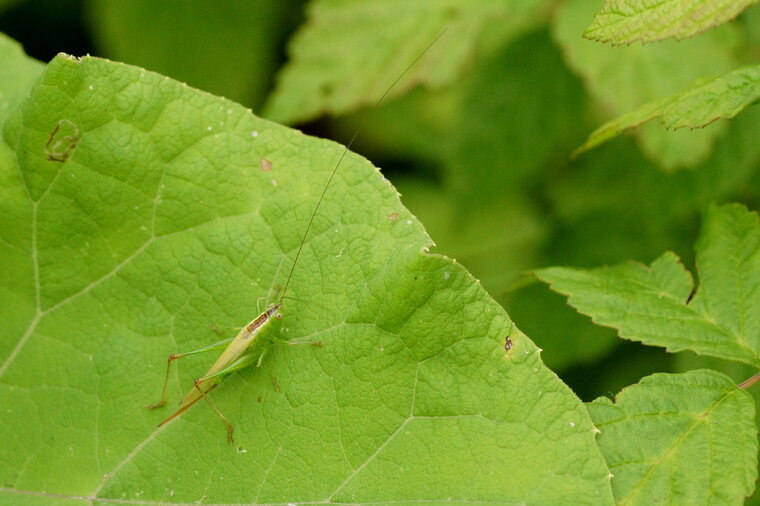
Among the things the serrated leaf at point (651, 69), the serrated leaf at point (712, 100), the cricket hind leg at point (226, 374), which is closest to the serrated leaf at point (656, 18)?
the serrated leaf at point (712, 100)

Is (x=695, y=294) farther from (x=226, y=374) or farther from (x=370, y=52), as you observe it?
(x=370, y=52)

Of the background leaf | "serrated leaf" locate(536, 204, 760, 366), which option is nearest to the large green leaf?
"serrated leaf" locate(536, 204, 760, 366)

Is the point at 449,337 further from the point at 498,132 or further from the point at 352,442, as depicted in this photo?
the point at 498,132

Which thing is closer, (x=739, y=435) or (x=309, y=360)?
(x=739, y=435)

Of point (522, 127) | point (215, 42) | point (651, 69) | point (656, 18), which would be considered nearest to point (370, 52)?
point (522, 127)

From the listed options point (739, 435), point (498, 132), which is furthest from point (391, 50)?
point (739, 435)

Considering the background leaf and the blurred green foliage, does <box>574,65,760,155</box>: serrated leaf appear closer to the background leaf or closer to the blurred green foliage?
the blurred green foliage

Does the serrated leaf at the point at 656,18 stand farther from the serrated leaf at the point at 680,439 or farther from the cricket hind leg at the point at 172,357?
the cricket hind leg at the point at 172,357
